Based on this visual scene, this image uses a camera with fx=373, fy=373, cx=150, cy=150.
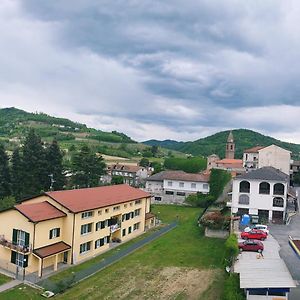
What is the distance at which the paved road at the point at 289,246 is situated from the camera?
80.5 feet

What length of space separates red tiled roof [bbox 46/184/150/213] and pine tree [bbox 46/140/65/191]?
1484 cm

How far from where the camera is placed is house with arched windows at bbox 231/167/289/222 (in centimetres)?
4422

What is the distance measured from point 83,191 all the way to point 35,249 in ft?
33.2

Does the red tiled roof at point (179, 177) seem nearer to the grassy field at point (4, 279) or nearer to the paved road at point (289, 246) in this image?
the paved road at point (289, 246)

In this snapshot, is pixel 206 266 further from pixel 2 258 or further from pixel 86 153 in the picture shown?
pixel 86 153

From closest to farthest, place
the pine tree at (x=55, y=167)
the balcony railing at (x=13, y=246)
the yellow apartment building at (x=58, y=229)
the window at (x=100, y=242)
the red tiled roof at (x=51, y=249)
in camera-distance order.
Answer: the red tiled roof at (x=51, y=249)
the balcony railing at (x=13, y=246)
the yellow apartment building at (x=58, y=229)
the window at (x=100, y=242)
the pine tree at (x=55, y=167)

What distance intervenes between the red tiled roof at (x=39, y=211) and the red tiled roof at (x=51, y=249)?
2411 millimetres

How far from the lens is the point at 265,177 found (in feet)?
147

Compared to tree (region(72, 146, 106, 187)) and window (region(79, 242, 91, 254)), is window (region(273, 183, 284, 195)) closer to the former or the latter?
window (region(79, 242, 91, 254))

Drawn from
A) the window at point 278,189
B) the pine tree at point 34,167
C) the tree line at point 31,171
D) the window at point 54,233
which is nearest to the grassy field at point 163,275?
the window at point 54,233

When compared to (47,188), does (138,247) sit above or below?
below

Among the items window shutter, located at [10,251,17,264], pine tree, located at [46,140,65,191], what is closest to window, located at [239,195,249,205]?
window shutter, located at [10,251,17,264]

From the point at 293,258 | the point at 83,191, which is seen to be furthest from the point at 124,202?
the point at 293,258

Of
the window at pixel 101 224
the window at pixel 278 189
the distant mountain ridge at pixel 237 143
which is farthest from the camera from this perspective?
the distant mountain ridge at pixel 237 143
